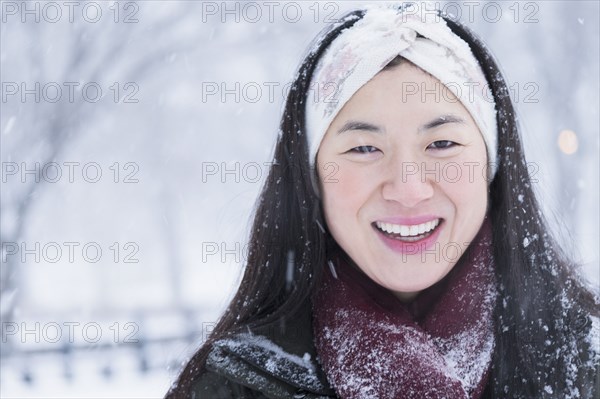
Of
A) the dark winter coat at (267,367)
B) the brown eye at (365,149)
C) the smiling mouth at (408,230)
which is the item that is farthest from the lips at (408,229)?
the dark winter coat at (267,367)

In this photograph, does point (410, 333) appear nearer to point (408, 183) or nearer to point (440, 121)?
point (408, 183)

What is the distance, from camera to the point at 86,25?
9648 mm

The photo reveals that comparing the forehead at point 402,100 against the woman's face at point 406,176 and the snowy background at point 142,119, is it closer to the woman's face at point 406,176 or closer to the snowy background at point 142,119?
the woman's face at point 406,176

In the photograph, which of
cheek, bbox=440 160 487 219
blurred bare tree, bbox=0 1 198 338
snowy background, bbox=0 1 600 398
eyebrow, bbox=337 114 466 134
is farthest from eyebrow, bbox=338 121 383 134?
blurred bare tree, bbox=0 1 198 338

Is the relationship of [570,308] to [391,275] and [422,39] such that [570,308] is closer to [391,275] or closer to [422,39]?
[391,275]

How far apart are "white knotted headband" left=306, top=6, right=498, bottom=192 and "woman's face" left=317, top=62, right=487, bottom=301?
0.09 ft

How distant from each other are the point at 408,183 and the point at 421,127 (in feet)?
0.50

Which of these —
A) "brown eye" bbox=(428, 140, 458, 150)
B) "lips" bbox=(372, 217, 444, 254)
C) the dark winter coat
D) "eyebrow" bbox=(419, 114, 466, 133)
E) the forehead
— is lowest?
the dark winter coat

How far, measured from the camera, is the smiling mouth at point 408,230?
6.18 ft

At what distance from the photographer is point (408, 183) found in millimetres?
1805

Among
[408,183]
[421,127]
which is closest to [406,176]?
[408,183]

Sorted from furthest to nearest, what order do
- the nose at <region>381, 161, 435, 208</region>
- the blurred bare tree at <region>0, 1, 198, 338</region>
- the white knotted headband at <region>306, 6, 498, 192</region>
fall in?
the blurred bare tree at <region>0, 1, 198, 338</region> < the white knotted headband at <region>306, 6, 498, 192</region> < the nose at <region>381, 161, 435, 208</region>

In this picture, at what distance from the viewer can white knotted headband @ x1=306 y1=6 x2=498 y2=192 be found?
6.25ft

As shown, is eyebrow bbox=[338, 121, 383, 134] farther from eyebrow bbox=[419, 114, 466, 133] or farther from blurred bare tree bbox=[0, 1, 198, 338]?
blurred bare tree bbox=[0, 1, 198, 338]
